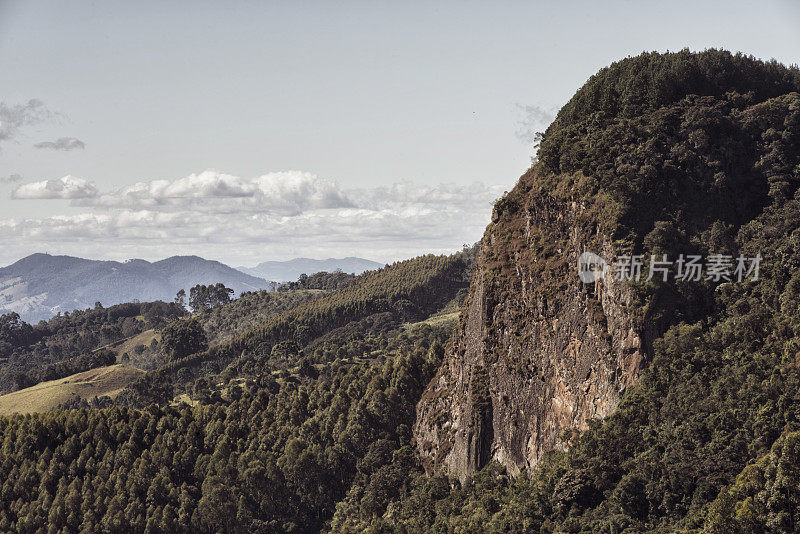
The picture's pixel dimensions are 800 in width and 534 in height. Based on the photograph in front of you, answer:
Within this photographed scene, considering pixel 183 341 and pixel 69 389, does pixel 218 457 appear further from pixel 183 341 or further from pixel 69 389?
pixel 183 341

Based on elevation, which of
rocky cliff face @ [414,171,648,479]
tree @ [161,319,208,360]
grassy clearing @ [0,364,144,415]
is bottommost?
grassy clearing @ [0,364,144,415]

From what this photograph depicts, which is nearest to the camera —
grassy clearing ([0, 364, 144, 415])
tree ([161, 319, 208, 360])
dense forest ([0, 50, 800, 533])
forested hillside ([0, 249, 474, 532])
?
dense forest ([0, 50, 800, 533])

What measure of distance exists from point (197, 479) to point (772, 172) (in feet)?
246

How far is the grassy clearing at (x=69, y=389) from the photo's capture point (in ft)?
506

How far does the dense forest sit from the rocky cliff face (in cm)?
97

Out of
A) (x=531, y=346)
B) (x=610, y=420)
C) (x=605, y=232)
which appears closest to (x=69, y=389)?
(x=531, y=346)

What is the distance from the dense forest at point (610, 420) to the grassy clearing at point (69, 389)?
167 ft

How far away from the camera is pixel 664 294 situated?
2328 inches

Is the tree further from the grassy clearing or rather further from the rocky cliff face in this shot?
the rocky cliff face

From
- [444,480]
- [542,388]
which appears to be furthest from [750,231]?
[444,480]

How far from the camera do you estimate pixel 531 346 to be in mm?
71688

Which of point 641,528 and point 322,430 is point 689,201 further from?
point 322,430

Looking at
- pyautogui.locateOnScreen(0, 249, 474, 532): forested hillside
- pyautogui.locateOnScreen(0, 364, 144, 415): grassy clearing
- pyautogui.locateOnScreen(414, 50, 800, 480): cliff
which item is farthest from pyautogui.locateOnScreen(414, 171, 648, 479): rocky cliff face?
pyautogui.locateOnScreen(0, 364, 144, 415): grassy clearing

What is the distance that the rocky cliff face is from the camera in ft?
201
